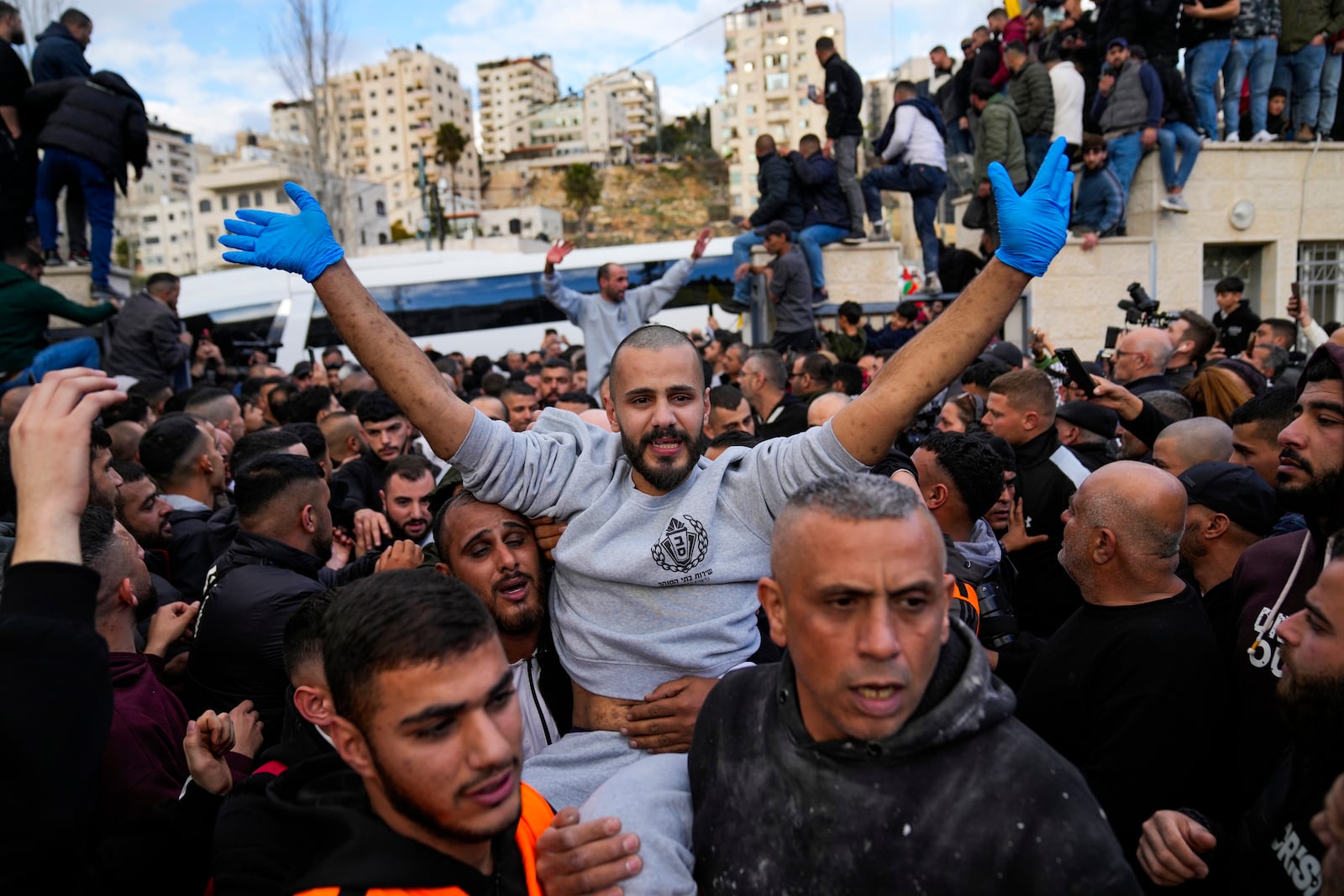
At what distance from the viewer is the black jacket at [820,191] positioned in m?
10.8

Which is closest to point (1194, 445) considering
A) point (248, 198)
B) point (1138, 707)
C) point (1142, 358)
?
point (1138, 707)

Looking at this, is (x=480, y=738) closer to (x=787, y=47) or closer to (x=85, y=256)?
(x=85, y=256)

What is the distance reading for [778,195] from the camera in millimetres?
10953

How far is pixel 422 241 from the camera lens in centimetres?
4844

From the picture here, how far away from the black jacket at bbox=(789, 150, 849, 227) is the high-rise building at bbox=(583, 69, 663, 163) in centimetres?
10602

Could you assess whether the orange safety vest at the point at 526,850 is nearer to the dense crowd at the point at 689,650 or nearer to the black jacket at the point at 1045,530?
the dense crowd at the point at 689,650

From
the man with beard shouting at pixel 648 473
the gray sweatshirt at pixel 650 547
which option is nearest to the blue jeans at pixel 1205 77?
the man with beard shouting at pixel 648 473

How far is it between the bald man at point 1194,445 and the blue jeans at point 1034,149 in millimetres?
7120

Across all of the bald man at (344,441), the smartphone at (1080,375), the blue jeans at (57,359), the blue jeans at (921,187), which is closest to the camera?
the smartphone at (1080,375)

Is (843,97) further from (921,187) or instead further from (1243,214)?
(1243,214)

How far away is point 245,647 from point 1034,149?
1021cm

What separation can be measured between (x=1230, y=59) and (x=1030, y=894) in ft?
39.4

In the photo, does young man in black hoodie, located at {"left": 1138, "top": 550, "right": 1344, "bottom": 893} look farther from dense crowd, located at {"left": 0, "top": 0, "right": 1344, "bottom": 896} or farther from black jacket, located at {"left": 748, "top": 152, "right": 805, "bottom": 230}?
black jacket, located at {"left": 748, "top": 152, "right": 805, "bottom": 230}

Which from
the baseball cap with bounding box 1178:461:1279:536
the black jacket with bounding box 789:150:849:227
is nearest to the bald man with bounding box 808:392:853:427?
the baseball cap with bounding box 1178:461:1279:536
